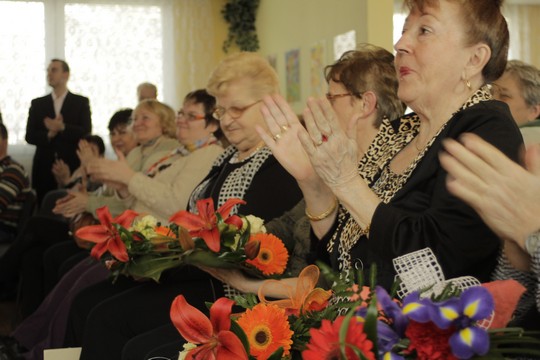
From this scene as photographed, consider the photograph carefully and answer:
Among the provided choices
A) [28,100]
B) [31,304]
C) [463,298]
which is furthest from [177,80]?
[463,298]

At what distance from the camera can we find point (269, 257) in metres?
2.42

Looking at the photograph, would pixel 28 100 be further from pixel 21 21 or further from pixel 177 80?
pixel 177 80

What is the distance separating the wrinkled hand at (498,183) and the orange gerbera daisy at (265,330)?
0.42 meters

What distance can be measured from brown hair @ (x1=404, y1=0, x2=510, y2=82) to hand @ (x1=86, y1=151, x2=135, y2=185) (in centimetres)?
231

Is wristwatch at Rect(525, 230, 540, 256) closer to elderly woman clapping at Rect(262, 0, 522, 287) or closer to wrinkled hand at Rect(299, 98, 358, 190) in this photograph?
elderly woman clapping at Rect(262, 0, 522, 287)

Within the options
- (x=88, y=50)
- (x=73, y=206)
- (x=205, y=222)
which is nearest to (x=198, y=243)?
(x=205, y=222)

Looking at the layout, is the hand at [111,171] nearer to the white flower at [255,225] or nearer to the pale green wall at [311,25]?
the white flower at [255,225]

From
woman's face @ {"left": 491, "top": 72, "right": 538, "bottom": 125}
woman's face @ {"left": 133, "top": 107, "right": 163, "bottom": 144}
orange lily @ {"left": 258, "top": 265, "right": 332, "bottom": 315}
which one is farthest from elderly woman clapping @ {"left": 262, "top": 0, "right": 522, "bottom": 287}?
woman's face @ {"left": 133, "top": 107, "right": 163, "bottom": 144}

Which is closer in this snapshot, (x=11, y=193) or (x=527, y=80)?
(x=527, y=80)

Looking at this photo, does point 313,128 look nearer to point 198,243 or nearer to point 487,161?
point 487,161

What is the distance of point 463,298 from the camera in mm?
1053

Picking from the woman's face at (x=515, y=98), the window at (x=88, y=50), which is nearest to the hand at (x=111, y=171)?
the woman's face at (x=515, y=98)

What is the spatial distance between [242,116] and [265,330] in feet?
5.98

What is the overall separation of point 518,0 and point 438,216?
8991 mm
